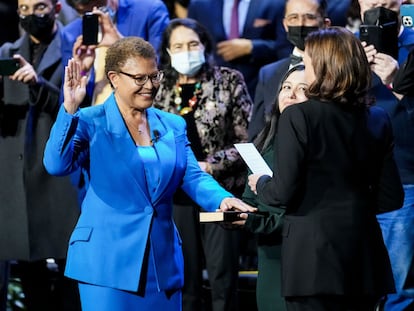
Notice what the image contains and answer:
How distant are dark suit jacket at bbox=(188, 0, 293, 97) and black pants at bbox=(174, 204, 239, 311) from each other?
1197 mm

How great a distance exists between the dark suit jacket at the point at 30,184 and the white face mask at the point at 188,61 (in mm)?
818

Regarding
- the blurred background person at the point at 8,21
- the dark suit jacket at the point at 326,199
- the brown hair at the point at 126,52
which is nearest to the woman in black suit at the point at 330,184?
the dark suit jacket at the point at 326,199

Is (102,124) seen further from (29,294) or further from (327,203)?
(29,294)

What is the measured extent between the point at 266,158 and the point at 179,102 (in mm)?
1492

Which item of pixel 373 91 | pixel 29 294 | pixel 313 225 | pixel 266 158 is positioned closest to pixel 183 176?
pixel 266 158

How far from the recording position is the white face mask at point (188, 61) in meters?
6.11

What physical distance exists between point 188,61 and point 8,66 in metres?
1.09

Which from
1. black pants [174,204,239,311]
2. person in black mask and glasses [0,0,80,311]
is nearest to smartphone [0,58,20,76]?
person in black mask and glasses [0,0,80,311]

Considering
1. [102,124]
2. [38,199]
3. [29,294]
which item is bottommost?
[29,294]

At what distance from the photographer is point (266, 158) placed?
187 inches

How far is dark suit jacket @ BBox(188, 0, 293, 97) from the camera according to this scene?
667 centimetres

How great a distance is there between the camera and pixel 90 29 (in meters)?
6.07

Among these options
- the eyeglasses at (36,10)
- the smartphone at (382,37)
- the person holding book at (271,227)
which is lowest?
the person holding book at (271,227)

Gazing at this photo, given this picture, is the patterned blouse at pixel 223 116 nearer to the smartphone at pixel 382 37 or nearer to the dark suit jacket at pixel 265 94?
the dark suit jacket at pixel 265 94
